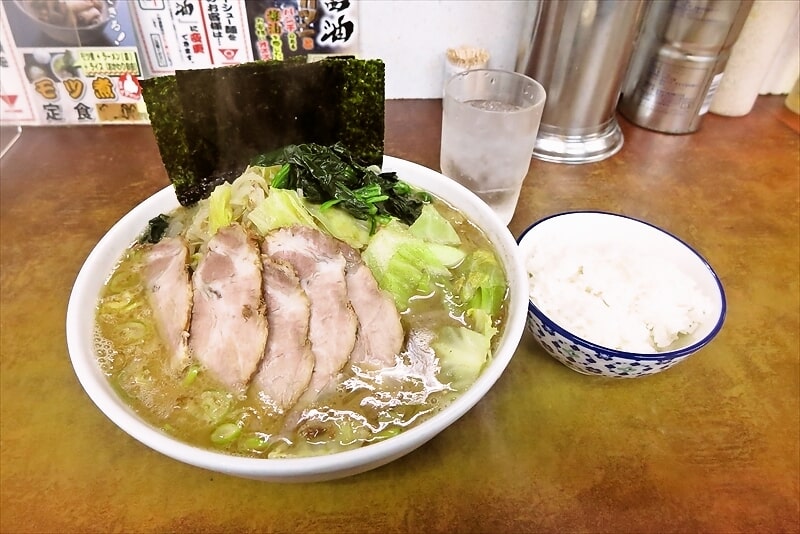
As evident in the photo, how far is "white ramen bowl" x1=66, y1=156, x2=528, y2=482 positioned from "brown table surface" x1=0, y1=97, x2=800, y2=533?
0.60ft

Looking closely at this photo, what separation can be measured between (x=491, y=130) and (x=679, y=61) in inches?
35.5

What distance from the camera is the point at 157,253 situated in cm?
118

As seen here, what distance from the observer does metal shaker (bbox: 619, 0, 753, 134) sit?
1.81 metres

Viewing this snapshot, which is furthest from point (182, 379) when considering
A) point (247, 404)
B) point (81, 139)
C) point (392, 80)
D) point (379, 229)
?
point (392, 80)

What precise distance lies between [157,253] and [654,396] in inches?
44.7

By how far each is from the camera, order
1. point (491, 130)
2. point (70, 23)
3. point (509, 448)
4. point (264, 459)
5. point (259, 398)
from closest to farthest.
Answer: point (264, 459) < point (259, 398) < point (509, 448) < point (491, 130) < point (70, 23)

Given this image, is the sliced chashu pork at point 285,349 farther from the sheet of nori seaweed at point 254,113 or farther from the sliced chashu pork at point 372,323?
the sheet of nori seaweed at point 254,113

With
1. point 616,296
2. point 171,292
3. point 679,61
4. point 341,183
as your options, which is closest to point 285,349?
point 171,292

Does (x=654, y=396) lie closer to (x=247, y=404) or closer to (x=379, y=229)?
(x=379, y=229)

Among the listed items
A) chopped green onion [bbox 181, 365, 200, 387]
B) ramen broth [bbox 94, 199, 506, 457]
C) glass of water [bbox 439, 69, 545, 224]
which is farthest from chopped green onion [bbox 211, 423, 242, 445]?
glass of water [bbox 439, 69, 545, 224]

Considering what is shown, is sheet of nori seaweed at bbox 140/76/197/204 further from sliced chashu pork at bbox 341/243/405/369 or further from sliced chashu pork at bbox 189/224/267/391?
sliced chashu pork at bbox 341/243/405/369

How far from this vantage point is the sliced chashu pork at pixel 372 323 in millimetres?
1062

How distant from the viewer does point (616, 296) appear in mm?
1306

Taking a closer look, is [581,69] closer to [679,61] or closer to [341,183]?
[679,61]
